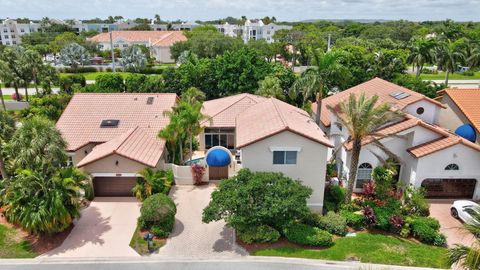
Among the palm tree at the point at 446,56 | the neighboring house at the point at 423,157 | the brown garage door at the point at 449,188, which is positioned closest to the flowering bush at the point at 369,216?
the neighboring house at the point at 423,157

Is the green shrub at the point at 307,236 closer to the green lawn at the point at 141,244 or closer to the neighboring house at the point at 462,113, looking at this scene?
the green lawn at the point at 141,244

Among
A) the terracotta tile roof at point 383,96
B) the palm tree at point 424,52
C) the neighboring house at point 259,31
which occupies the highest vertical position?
the neighboring house at point 259,31

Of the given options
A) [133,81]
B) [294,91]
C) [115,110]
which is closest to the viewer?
[294,91]

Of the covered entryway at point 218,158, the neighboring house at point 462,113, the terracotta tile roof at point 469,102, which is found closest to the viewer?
→ the covered entryway at point 218,158

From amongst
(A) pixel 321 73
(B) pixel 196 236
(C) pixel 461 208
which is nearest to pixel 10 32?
(A) pixel 321 73

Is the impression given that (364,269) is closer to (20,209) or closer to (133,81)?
(20,209)

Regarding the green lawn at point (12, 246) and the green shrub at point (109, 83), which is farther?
the green shrub at point (109, 83)

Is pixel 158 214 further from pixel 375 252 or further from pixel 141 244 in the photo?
pixel 375 252

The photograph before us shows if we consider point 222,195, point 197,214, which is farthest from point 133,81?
point 222,195
